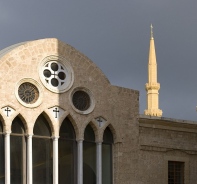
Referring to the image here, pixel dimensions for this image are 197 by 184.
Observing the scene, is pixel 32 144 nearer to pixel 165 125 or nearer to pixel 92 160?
pixel 92 160

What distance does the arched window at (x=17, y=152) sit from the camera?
80.4ft

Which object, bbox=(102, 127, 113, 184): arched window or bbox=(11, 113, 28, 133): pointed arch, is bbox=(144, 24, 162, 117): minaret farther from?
bbox=(11, 113, 28, 133): pointed arch

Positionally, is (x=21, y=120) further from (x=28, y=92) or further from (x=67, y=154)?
(x=67, y=154)

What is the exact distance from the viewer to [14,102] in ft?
80.6

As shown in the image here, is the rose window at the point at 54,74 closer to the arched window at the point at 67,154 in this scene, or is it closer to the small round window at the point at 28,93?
the small round window at the point at 28,93

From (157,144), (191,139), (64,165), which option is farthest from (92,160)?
(191,139)

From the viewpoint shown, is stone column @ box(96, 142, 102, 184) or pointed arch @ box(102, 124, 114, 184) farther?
pointed arch @ box(102, 124, 114, 184)

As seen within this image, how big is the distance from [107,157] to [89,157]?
86 cm

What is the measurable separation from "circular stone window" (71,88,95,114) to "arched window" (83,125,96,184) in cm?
66

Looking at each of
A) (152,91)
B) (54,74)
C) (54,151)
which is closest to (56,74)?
(54,74)

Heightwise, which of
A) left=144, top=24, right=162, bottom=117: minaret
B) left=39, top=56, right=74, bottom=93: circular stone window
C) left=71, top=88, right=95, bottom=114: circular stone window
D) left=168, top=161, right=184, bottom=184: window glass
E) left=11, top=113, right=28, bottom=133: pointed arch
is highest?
left=144, top=24, right=162, bottom=117: minaret

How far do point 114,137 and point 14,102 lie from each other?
4264mm

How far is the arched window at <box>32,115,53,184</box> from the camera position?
25.0 meters

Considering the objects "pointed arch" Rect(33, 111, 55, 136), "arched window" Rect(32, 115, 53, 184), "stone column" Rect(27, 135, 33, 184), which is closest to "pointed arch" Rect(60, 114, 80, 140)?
"pointed arch" Rect(33, 111, 55, 136)
